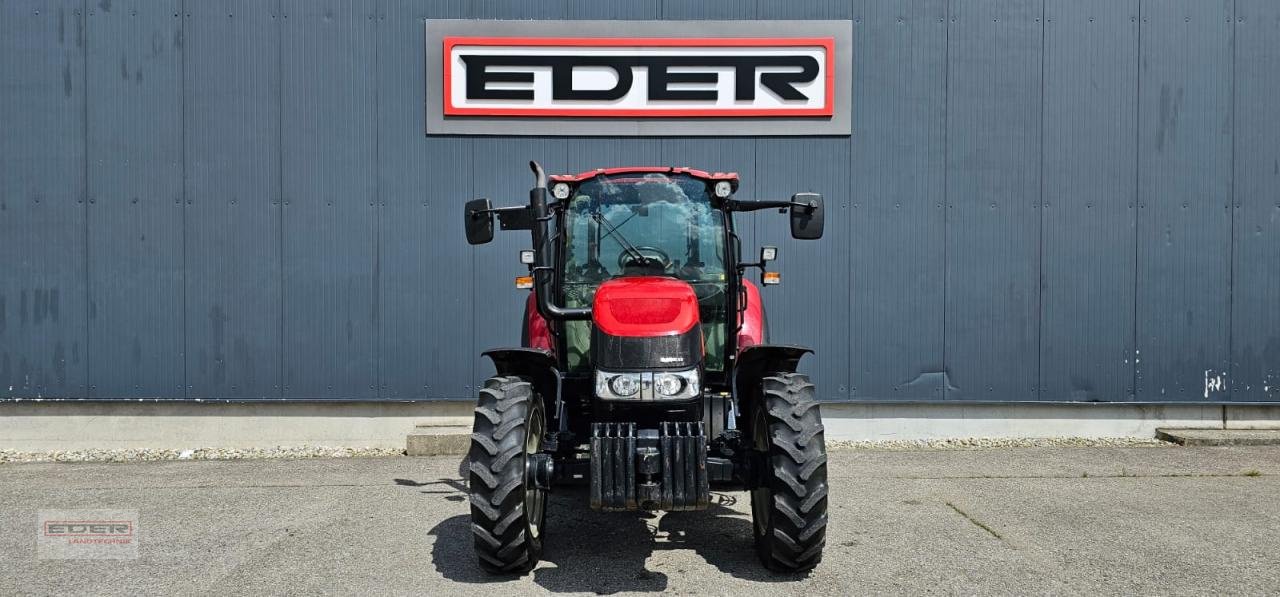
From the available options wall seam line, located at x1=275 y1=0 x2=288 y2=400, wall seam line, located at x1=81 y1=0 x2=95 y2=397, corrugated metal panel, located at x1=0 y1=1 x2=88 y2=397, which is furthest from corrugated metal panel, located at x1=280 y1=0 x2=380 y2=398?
corrugated metal panel, located at x1=0 y1=1 x2=88 y2=397

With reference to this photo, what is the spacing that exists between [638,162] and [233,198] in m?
3.99

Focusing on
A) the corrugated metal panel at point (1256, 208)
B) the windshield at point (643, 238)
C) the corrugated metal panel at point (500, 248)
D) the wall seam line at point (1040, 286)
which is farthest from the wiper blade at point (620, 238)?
the corrugated metal panel at point (1256, 208)

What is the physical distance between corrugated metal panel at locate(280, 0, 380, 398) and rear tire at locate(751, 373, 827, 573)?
17.6 ft

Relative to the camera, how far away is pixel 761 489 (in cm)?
507

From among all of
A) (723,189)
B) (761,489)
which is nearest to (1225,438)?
(761,489)

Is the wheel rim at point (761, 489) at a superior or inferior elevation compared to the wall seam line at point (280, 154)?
inferior

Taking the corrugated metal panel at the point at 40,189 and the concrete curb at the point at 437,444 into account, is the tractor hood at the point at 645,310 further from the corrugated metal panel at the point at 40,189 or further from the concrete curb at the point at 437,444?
the corrugated metal panel at the point at 40,189

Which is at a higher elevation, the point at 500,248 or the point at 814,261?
the point at 500,248

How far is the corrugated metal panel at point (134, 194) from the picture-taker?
29.1 feet

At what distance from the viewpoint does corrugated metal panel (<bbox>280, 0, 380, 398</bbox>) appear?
891 centimetres

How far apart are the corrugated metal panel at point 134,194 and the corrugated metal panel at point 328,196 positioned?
1.09 metres

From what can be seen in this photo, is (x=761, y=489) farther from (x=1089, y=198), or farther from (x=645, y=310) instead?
(x=1089, y=198)

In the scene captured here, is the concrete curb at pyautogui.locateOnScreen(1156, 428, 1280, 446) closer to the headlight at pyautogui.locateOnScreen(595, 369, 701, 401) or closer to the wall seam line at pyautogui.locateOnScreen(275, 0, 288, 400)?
the headlight at pyautogui.locateOnScreen(595, 369, 701, 401)

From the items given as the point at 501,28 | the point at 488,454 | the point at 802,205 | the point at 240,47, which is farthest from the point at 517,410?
the point at 240,47
